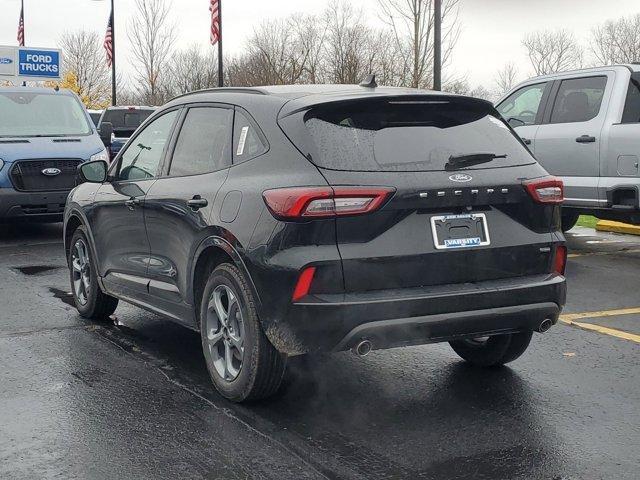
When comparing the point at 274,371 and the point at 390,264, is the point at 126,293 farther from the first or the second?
the point at 390,264

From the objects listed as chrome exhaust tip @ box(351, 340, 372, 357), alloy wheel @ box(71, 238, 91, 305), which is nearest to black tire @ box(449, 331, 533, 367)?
chrome exhaust tip @ box(351, 340, 372, 357)

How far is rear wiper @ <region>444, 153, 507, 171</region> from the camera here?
449 cm

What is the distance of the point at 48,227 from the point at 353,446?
1113 centimetres

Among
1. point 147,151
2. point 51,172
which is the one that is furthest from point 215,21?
point 147,151

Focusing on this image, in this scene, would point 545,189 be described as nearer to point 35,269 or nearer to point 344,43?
point 35,269

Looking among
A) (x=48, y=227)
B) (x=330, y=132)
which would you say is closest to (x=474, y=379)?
(x=330, y=132)

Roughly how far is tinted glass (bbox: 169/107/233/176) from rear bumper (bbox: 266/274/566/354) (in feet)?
3.79

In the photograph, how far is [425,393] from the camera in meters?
4.88

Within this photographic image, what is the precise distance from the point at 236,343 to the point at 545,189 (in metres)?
1.83

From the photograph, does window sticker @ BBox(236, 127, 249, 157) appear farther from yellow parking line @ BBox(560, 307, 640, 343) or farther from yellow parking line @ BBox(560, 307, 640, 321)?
yellow parking line @ BBox(560, 307, 640, 321)

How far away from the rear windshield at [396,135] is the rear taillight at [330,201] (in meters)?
0.16

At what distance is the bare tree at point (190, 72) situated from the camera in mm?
66375

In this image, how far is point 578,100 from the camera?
10398 millimetres

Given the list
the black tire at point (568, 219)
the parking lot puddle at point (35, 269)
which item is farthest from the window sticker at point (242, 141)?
the black tire at point (568, 219)
